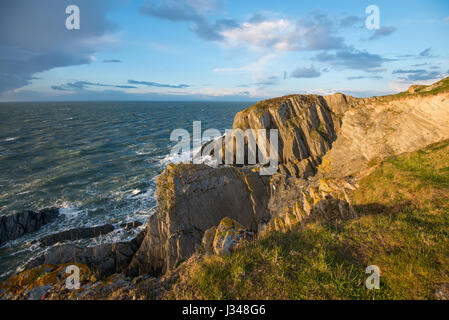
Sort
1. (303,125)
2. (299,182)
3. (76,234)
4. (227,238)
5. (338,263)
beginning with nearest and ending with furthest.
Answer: (338,263), (227,238), (76,234), (299,182), (303,125)

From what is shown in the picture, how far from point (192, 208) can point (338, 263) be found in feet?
47.7

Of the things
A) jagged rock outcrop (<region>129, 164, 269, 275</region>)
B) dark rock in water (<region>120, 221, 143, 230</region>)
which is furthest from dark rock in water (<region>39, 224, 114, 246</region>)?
jagged rock outcrop (<region>129, 164, 269, 275</region>)

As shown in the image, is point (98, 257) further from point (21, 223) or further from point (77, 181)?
point (77, 181)

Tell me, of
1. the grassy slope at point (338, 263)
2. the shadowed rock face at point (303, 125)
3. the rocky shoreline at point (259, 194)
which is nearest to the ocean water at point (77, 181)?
the rocky shoreline at point (259, 194)

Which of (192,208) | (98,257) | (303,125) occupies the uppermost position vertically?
(303,125)

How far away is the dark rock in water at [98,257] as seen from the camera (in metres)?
16.8

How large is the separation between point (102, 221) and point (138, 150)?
29959 millimetres

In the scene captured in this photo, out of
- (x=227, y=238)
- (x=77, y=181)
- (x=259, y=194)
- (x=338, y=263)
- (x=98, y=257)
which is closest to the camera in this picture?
(x=338, y=263)

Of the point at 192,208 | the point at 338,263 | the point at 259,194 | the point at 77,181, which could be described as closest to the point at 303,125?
the point at 259,194

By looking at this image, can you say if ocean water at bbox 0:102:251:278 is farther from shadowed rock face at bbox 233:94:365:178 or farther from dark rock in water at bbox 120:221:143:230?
shadowed rock face at bbox 233:94:365:178

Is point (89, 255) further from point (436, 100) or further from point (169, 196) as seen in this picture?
point (436, 100)

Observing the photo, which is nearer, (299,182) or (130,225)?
(299,182)

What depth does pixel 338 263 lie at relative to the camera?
6309mm
